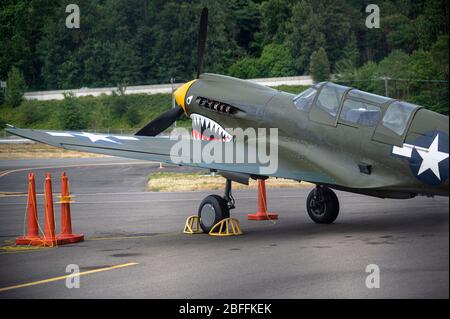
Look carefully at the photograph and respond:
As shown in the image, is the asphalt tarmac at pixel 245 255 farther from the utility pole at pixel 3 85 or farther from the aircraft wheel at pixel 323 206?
the utility pole at pixel 3 85

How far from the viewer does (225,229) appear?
552 inches

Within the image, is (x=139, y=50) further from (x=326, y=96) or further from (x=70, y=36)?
(x=326, y=96)

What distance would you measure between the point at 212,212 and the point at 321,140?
2.32 metres

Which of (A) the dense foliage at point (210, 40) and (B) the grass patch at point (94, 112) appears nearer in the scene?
(A) the dense foliage at point (210, 40)

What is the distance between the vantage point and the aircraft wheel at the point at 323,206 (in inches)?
587

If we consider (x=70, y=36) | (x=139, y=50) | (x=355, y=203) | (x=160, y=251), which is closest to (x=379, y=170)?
(x=160, y=251)

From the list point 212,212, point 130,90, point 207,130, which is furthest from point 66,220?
point 130,90

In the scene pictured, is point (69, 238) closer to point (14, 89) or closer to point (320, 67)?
point (320, 67)

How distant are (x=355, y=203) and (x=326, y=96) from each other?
197 inches

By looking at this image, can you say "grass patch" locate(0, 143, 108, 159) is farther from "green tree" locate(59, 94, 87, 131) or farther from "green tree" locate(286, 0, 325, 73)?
"green tree" locate(286, 0, 325, 73)

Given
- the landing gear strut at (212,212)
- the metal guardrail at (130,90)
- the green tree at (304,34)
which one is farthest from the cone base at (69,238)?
the green tree at (304,34)

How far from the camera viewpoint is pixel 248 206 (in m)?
18.7

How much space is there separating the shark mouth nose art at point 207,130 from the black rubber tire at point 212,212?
1869mm

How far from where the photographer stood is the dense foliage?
45938 millimetres
